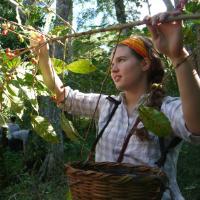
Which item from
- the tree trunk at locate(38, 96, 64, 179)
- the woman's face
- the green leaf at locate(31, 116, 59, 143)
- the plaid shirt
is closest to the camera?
the green leaf at locate(31, 116, 59, 143)

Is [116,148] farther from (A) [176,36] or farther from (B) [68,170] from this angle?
(A) [176,36]

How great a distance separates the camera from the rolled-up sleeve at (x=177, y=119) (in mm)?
1693

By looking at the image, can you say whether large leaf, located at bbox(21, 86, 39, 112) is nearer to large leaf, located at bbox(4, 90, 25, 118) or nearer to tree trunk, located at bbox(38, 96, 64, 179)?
large leaf, located at bbox(4, 90, 25, 118)

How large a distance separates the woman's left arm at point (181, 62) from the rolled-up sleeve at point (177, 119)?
5 cm

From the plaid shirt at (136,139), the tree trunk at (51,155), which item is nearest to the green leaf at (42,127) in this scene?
the plaid shirt at (136,139)

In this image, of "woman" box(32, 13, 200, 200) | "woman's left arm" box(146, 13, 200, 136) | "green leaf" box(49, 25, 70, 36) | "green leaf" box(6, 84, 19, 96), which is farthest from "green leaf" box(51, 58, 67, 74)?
"woman's left arm" box(146, 13, 200, 136)

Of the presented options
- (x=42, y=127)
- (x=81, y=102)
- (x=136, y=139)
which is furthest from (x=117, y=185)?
(x=81, y=102)

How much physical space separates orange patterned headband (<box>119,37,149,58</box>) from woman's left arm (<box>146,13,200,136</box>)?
477 millimetres

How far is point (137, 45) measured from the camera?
6.56 ft

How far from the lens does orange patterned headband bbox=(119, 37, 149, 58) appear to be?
200 centimetres

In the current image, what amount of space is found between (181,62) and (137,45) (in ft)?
1.88

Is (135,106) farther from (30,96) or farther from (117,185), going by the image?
(117,185)

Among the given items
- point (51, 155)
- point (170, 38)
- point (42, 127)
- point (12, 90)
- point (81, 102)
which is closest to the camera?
point (170, 38)

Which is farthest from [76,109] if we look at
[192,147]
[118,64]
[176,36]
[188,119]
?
[192,147]
